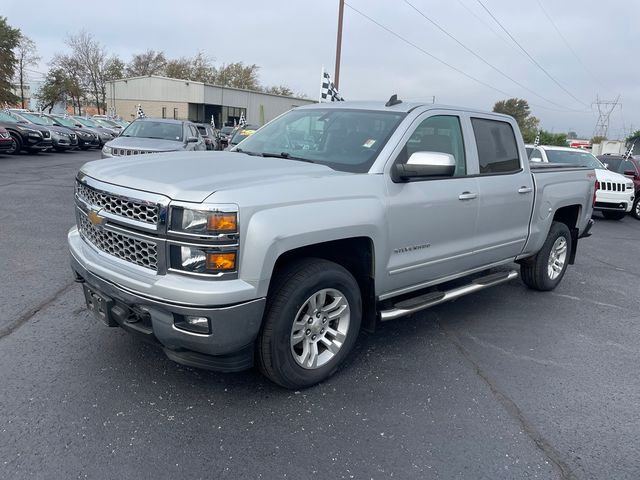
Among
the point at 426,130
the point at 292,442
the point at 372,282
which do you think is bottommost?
the point at 292,442

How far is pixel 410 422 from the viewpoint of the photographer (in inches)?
126

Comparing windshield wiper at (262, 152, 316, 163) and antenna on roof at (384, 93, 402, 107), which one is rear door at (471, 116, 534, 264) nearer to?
antenna on roof at (384, 93, 402, 107)

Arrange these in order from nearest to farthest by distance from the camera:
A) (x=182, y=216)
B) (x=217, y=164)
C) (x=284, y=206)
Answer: (x=182, y=216)
(x=284, y=206)
(x=217, y=164)

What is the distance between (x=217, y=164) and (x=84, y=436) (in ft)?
6.13

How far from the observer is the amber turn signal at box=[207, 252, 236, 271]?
2.83m

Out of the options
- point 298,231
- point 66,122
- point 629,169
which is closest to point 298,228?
point 298,231

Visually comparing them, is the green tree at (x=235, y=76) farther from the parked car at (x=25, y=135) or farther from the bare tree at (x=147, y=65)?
the parked car at (x=25, y=135)

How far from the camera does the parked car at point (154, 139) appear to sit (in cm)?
1110

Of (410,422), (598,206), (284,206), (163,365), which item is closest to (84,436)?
(163,365)

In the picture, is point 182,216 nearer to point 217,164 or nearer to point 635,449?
point 217,164

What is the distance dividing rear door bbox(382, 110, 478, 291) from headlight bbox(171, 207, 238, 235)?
126cm

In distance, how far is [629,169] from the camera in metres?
14.3

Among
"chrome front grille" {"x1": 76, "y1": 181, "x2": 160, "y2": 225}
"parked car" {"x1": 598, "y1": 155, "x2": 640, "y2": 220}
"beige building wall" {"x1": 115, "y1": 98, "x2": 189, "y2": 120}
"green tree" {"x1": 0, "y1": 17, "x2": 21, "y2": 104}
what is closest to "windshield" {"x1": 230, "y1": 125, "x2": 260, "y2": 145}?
"chrome front grille" {"x1": 76, "y1": 181, "x2": 160, "y2": 225}

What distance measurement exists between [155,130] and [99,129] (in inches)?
643
